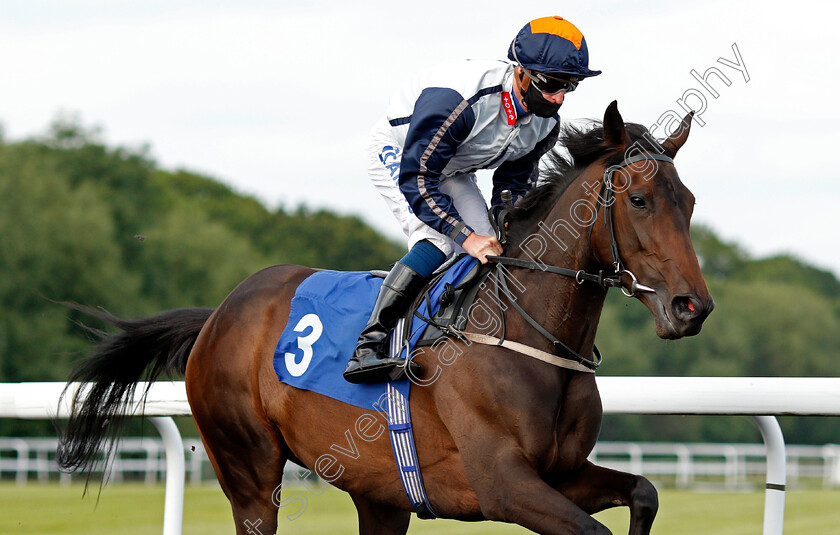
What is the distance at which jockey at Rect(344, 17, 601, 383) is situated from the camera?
353 cm

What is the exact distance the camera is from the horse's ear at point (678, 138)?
3.37 metres

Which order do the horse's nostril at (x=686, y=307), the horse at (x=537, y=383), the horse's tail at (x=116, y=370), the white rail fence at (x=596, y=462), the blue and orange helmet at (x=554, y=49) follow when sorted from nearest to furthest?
the horse's nostril at (x=686, y=307)
the horse at (x=537, y=383)
the blue and orange helmet at (x=554, y=49)
the horse's tail at (x=116, y=370)
the white rail fence at (x=596, y=462)

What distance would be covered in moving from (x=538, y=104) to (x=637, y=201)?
24.3 inches

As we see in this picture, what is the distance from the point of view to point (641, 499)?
336 cm

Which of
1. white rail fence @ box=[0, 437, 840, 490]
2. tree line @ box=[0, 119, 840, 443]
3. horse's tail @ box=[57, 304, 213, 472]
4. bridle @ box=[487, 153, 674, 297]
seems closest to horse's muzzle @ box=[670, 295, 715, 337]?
bridle @ box=[487, 153, 674, 297]

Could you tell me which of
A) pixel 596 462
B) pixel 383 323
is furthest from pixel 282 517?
pixel 596 462

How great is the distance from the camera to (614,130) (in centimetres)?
340

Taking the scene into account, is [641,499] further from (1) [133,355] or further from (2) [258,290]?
(1) [133,355]

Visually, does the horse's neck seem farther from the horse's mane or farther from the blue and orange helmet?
the blue and orange helmet

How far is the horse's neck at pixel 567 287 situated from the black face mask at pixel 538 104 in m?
0.30

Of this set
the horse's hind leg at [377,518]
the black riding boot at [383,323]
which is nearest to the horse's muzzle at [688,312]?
the black riding boot at [383,323]

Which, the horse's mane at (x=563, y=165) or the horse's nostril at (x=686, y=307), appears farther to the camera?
the horse's mane at (x=563, y=165)

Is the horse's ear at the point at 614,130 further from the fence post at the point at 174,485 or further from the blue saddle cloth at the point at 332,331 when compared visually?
the fence post at the point at 174,485

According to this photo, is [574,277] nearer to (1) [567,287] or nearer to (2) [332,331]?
(1) [567,287]
